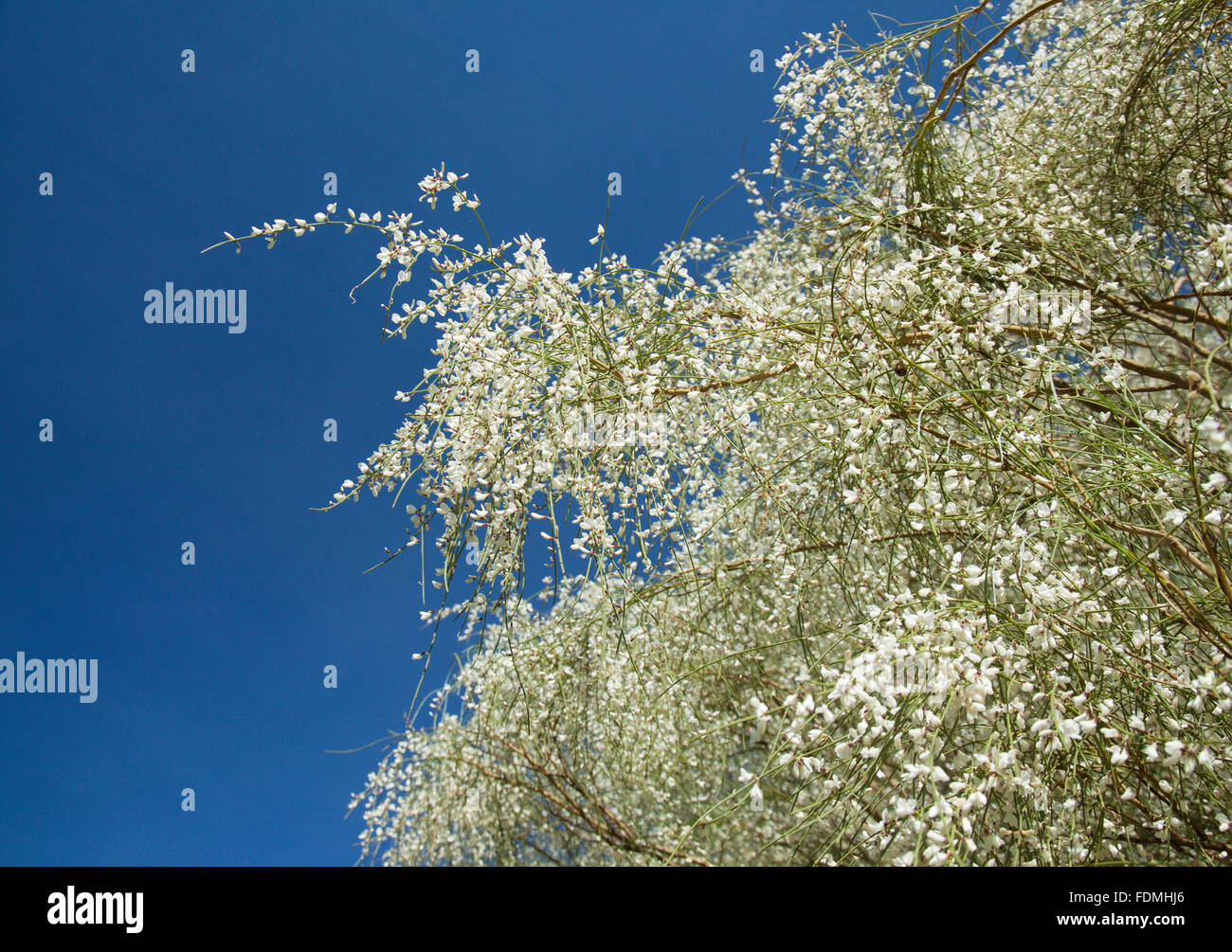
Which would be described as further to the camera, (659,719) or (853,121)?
(659,719)

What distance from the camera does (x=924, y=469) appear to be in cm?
149

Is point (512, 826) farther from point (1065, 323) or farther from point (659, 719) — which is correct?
point (1065, 323)

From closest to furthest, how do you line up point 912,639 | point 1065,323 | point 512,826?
point 912,639 < point 1065,323 < point 512,826

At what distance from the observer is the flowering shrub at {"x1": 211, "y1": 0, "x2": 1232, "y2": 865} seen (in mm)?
1271

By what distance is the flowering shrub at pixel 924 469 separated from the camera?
127 cm

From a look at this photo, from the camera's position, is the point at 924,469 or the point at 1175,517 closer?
the point at 1175,517
